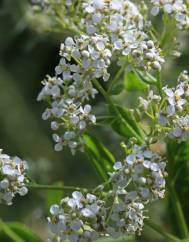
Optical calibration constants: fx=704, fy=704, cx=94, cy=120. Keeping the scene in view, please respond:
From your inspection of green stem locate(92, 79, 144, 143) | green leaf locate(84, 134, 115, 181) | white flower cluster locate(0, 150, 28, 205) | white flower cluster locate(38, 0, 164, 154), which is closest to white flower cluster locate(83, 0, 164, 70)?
white flower cluster locate(38, 0, 164, 154)

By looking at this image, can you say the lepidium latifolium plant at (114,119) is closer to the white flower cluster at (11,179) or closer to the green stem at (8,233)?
the white flower cluster at (11,179)

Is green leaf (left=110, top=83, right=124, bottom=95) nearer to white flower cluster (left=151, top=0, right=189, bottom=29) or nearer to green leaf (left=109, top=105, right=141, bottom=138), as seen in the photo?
green leaf (left=109, top=105, right=141, bottom=138)

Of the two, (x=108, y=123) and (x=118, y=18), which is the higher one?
(x=118, y=18)

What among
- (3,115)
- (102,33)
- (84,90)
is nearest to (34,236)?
(84,90)

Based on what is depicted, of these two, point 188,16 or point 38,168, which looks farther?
point 38,168

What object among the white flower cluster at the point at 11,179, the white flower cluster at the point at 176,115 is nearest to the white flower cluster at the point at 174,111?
the white flower cluster at the point at 176,115

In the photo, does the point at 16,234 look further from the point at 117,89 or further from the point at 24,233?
the point at 117,89

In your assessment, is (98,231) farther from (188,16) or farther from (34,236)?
(188,16)
